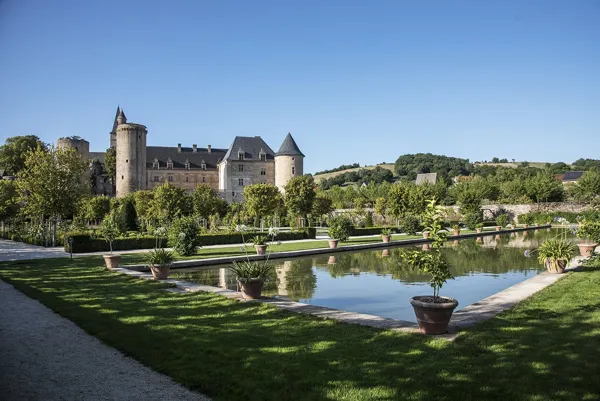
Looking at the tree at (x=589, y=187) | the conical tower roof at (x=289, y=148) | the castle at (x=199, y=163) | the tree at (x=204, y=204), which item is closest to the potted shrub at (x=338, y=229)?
the tree at (x=204, y=204)

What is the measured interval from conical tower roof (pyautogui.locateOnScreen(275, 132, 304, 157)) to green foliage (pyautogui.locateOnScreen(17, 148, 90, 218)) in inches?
1531

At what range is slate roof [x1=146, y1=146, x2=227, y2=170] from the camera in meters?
70.2

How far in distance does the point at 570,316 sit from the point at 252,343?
4.94 metres

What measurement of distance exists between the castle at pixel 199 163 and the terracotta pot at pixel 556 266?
49500mm

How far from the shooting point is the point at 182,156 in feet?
237

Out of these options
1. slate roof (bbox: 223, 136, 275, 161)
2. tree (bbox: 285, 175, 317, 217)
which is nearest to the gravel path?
tree (bbox: 285, 175, 317, 217)

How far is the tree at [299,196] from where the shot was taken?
38281 millimetres

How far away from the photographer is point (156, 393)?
14.7 feet

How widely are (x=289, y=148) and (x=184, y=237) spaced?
4524 cm

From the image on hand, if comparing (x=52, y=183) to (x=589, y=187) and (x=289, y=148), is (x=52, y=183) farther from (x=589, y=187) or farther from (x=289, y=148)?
(x=589, y=187)

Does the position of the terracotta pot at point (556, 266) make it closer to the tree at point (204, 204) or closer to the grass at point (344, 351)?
the grass at point (344, 351)

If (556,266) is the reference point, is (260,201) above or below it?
above

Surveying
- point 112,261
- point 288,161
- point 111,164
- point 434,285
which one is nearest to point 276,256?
point 112,261

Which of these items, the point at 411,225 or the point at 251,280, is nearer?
the point at 251,280
